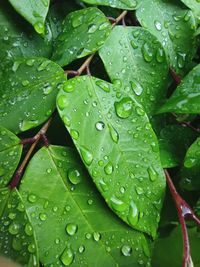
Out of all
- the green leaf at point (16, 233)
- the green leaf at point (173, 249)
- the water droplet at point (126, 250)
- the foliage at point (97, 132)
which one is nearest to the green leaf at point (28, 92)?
the foliage at point (97, 132)

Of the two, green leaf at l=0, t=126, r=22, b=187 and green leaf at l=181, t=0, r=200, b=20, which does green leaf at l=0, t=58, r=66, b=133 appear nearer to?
green leaf at l=0, t=126, r=22, b=187

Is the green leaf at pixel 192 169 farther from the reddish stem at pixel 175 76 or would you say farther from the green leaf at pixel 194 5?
the green leaf at pixel 194 5

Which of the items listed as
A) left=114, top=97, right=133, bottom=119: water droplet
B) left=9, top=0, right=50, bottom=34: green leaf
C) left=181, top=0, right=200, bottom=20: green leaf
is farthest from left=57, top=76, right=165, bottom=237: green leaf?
left=181, top=0, right=200, bottom=20: green leaf

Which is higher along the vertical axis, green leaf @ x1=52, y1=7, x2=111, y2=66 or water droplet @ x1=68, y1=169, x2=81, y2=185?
green leaf @ x1=52, y1=7, x2=111, y2=66

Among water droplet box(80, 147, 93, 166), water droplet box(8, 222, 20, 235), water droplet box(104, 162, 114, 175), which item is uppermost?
water droplet box(80, 147, 93, 166)

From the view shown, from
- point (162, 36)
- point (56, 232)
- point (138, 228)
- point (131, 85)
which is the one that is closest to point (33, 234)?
point (56, 232)

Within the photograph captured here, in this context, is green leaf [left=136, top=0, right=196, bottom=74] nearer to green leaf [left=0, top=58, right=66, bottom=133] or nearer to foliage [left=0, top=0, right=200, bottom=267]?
foliage [left=0, top=0, right=200, bottom=267]

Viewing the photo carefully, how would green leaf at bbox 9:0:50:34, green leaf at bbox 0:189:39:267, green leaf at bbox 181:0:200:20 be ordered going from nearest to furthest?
green leaf at bbox 0:189:39:267 → green leaf at bbox 9:0:50:34 → green leaf at bbox 181:0:200:20

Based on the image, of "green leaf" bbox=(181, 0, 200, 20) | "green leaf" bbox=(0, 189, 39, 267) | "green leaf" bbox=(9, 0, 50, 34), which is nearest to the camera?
"green leaf" bbox=(0, 189, 39, 267)

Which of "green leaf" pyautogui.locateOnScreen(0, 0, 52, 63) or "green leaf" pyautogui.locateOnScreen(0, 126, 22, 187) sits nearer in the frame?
"green leaf" pyautogui.locateOnScreen(0, 126, 22, 187)
